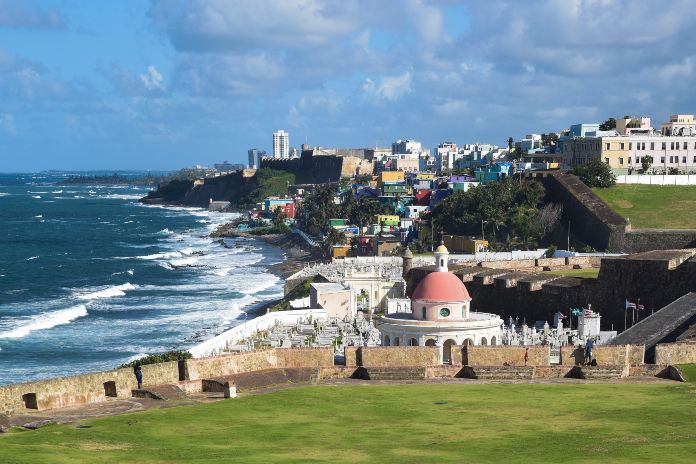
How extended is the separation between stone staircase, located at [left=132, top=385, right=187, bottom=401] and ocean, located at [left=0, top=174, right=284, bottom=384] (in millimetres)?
20014

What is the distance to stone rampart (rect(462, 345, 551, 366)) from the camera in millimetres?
29453

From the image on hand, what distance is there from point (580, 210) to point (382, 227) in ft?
85.6

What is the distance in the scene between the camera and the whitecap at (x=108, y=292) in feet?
242

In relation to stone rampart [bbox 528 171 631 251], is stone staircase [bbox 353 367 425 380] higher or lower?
lower

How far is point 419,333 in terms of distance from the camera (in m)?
35.3

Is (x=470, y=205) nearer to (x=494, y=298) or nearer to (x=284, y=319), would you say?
(x=494, y=298)

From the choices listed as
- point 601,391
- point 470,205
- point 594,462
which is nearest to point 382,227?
point 470,205

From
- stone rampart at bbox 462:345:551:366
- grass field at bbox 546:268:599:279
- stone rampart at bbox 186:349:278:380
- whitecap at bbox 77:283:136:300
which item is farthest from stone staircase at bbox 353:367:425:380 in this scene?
whitecap at bbox 77:283:136:300

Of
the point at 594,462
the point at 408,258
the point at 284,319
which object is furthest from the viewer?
the point at 408,258

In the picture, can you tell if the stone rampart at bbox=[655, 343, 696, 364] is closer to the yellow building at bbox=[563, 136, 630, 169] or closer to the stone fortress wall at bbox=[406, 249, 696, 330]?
the stone fortress wall at bbox=[406, 249, 696, 330]

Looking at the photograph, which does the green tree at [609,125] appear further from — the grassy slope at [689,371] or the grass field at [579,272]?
the grassy slope at [689,371]

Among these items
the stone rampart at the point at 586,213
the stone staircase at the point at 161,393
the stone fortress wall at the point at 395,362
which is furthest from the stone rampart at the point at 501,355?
the stone rampart at the point at 586,213

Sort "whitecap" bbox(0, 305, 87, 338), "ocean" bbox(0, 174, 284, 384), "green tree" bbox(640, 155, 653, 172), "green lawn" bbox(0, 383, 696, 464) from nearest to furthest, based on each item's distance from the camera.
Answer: "green lawn" bbox(0, 383, 696, 464)
"ocean" bbox(0, 174, 284, 384)
"whitecap" bbox(0, 305, 87, 338)
"green tree" bbox(640, 155, 653, 172)

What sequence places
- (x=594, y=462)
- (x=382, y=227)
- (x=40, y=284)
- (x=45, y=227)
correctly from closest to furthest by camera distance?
(x=594, y=462) → (x=40, y=284) → (x=382, y=227) → (x=45, y=227)
